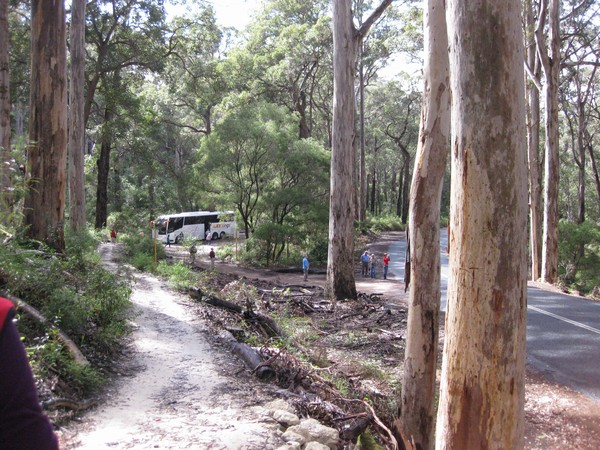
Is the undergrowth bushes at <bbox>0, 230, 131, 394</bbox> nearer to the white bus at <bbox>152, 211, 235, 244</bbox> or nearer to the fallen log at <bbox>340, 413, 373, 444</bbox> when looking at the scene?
the fallen log at <bbox>340, 413, 373, 444</bbox>

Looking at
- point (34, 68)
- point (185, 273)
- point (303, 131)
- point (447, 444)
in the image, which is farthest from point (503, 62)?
point (303, 131)

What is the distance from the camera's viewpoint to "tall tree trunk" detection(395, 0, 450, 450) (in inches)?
253

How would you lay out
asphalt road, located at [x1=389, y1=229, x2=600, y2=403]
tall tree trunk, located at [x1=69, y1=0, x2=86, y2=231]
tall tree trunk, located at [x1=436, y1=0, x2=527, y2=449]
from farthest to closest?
tall tree trunk, located at [x1=69, y1=0, x2=86, y2=231] → asphalt road, located at [x1=389, y1=229, x2=600, y2=403] → tall tree trunk, located at [x1=436, y1=0, x2=527, y2=449]

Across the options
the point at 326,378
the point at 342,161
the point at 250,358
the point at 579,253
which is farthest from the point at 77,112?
the point at 579,253

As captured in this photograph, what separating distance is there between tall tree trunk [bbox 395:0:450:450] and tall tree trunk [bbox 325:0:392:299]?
7.66 m

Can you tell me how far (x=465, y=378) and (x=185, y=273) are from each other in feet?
41.8

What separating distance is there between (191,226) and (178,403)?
34.2m

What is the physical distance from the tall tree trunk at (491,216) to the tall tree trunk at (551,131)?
17983 mm

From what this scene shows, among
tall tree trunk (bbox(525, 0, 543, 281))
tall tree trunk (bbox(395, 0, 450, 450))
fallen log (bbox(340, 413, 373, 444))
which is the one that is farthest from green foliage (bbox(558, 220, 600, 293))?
fallen log (bbox(340, 413, 373, 444))

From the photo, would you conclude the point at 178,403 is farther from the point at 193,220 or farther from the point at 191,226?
the point at 193,220

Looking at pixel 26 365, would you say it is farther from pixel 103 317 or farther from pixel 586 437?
pixel 586 437

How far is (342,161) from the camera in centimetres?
1481

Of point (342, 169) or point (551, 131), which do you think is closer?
point (342, 169)

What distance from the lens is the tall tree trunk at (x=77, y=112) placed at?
57.4ft
